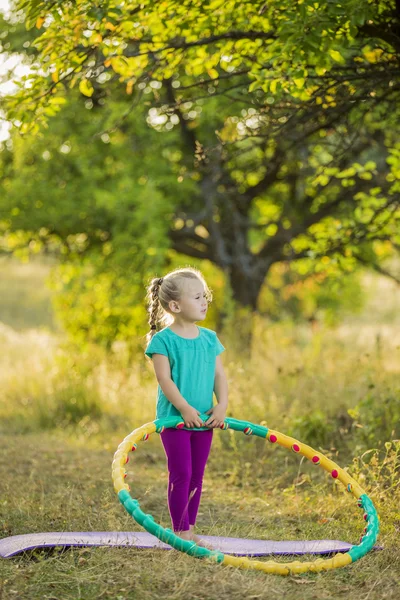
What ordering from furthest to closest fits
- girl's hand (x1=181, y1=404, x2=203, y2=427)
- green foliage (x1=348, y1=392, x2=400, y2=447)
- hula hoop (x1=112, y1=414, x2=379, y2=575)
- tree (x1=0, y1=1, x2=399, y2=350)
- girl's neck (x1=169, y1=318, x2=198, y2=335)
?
green foliage (x1=348, y1=392, x2=400, y2=447) → tree (x1=0, y1=1, x2=399, y2=350) → girl's neck (x1=169, y1=318, x2=198, y2=335) → girl's hand (x1=181, y1=404, x2=203, y2=427) → hula hoop (x1=112, y1=414, x2=379, y2=575)

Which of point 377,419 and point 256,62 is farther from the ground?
point 256,62

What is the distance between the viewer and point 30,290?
3453 cm

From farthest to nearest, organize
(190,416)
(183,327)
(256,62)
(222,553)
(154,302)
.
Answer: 1. (256,62)
2. (154,302)
3. (183,327)
4. (190,416)
5. (222,553)

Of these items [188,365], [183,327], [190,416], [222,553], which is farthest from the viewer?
[183,327]

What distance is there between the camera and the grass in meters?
4.02

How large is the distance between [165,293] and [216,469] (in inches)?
115

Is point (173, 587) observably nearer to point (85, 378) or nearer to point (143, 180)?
point (85, 378)

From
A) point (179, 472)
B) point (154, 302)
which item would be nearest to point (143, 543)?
point (179, 472)

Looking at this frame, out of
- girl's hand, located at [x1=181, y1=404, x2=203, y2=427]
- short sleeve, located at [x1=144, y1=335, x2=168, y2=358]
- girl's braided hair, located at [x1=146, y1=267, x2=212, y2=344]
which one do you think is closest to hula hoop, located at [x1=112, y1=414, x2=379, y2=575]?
girl's hand, located at [x1=181, y1=404, x2=203, y2=427]

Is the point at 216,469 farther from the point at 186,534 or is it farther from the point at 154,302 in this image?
the point at 154,302

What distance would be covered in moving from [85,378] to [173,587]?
672 cm

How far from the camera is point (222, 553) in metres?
4.07

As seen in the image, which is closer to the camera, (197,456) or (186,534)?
(186,534)

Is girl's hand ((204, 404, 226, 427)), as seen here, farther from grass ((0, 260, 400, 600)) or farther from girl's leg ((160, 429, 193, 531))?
grass ((0, 260, 400, 600))
